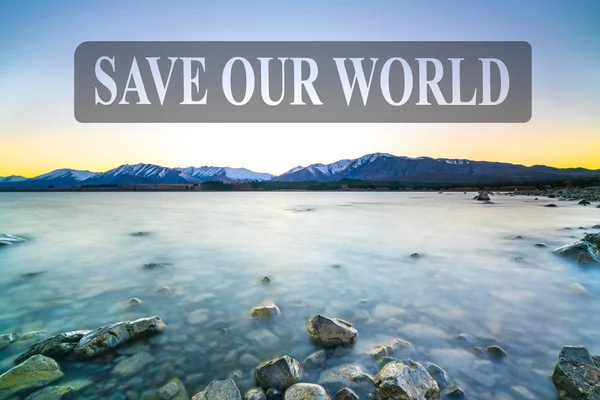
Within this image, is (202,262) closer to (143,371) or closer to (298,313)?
(298,313)

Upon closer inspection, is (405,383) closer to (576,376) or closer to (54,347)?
(576,376)

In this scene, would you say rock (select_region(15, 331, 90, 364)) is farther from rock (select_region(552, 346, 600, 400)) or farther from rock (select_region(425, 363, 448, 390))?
rock (select_region(552, 346, 600, 400))

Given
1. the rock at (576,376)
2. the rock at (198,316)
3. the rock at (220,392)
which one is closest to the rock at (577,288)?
the rock at (576,376)

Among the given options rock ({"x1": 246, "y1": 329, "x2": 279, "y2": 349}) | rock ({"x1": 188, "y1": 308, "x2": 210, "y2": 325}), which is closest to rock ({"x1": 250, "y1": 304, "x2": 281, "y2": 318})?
rock ({"x1": 246, "y1": 329, "x2": 279, "y2": 349})

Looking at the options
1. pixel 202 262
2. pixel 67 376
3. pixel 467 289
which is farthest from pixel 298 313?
pixel 202 262

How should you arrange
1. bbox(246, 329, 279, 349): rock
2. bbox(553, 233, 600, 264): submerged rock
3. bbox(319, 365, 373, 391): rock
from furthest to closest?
bbox(553, 233, 600, 264): submerged rock, bbox(246, 329, 279, 349): rock, bbox(319, 365, 373, 391): rock

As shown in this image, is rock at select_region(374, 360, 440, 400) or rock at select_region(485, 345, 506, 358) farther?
rock at select_region(485, 345, 506, 358)
